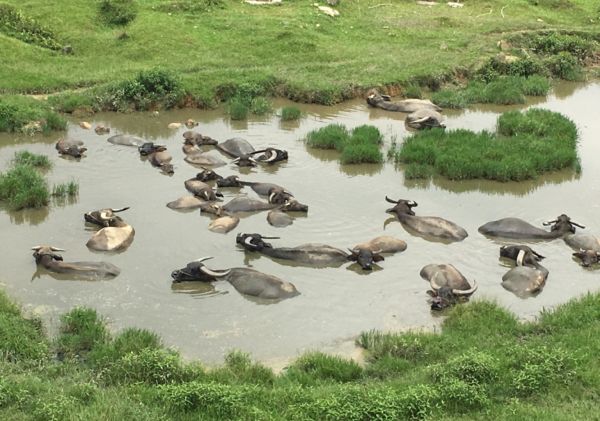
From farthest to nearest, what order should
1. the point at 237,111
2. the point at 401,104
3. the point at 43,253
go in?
the point at 401,104 < the point at 237,111 < the point at 43,253

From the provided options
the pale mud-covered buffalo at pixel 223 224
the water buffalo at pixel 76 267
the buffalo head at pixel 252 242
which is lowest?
the pale mud-covered buffalo at pixel 223 224

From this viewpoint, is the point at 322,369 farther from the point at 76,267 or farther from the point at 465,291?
the point at 76,267

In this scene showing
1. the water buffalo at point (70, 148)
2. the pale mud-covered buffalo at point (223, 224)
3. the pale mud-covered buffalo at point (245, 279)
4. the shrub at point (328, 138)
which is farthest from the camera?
the shrub at point (328, 138)

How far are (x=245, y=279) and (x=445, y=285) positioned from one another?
7.94 ft

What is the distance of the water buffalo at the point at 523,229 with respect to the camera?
422 inches

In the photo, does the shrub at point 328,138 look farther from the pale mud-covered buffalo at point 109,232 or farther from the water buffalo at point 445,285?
the water buffalo at point 445,285

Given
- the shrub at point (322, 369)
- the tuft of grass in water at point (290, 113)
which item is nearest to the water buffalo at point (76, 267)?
the shrub at point (322, 369)

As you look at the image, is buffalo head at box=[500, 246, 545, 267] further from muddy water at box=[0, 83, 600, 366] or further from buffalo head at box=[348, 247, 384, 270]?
buffalo head at box=[348, 247, 384, 270]

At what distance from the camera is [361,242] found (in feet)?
34.3

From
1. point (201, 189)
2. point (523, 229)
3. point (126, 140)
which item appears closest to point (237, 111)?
point (126, 140)

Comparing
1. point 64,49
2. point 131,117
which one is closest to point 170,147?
point 131,117

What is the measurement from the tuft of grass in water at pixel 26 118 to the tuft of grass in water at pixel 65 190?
303cm

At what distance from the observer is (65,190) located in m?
11.6

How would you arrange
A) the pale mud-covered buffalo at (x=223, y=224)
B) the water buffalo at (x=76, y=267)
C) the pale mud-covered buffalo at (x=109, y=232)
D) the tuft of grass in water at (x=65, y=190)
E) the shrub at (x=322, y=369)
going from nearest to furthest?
the shrub at (x=322, y=369)
the water buffalo at (x=76, y=267)
the pale mud-covered buffalo at (x=109, y=232)
the pale mud-covered buffalo at (x=223, y=224)
the tuft of grass in water at (x=65, y=190)
